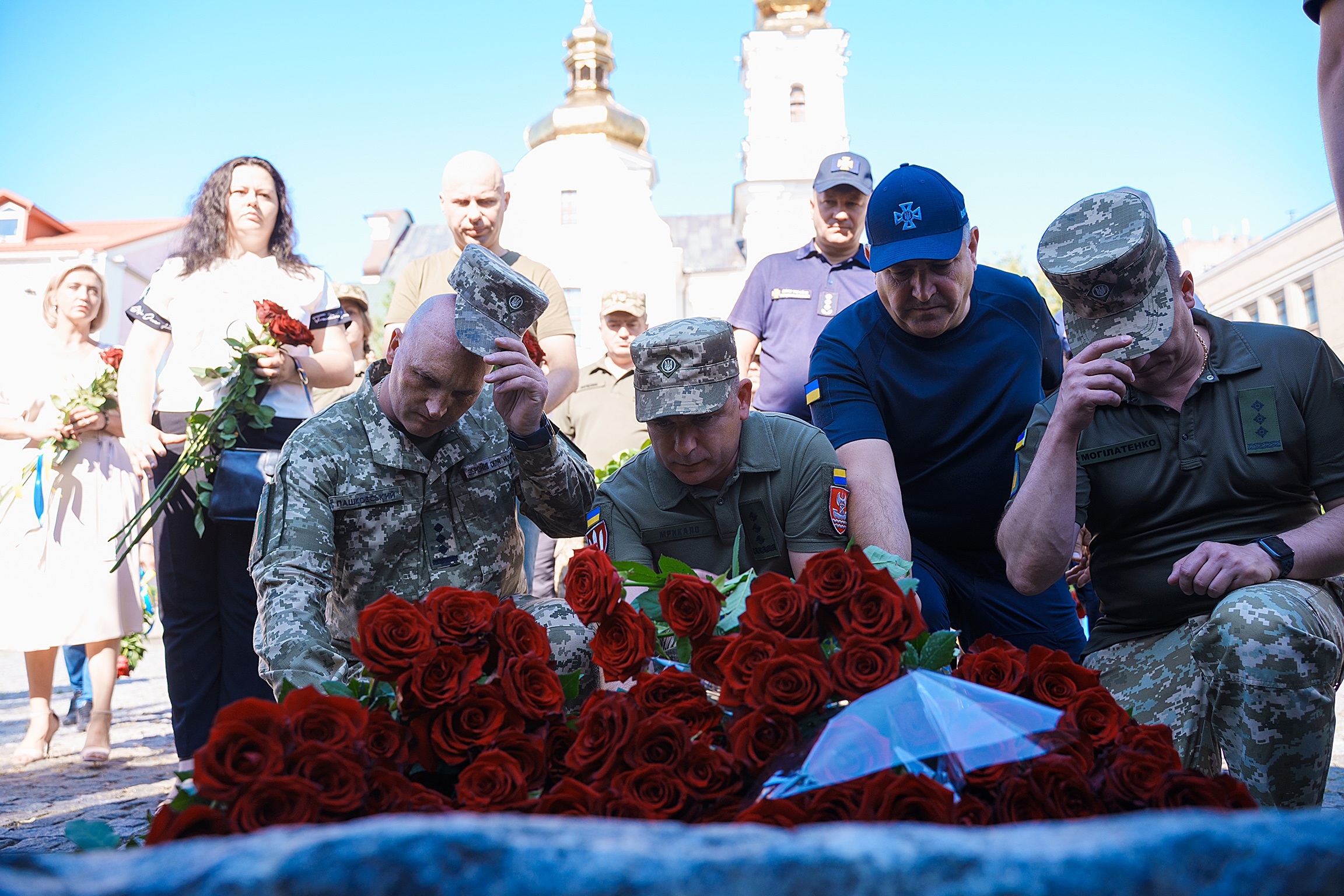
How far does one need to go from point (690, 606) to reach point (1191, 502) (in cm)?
162

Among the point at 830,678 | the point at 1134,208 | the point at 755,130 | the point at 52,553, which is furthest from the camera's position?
the point at 755,130

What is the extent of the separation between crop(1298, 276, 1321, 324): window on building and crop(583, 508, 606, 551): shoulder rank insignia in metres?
34.1

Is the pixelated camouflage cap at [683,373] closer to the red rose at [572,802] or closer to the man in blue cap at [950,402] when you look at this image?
the man in blue cap at [950,402]

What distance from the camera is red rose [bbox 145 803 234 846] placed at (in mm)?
1294

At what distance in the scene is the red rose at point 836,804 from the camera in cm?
140

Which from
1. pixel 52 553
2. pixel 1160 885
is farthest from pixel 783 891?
pixel 52 553

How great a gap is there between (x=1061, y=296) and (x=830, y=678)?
5.34ft

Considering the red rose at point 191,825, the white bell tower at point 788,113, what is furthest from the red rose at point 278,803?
the white bell tower at point 788,113

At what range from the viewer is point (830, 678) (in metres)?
1.58

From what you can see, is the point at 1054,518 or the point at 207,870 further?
the point at 1054,518

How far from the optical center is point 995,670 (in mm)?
1826

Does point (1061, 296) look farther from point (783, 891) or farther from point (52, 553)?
point (52, 553)

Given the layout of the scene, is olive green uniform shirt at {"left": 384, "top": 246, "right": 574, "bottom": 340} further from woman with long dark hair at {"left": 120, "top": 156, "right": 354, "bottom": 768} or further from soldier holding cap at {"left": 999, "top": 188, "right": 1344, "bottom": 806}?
soldier holding cap at {"left": 999, "top": 188, "right": 1344, "bottom": 806}

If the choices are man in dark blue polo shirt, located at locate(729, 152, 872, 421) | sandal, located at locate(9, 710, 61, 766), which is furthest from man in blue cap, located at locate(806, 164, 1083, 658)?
sandal, located at locate(9, 710, 61, 766)
